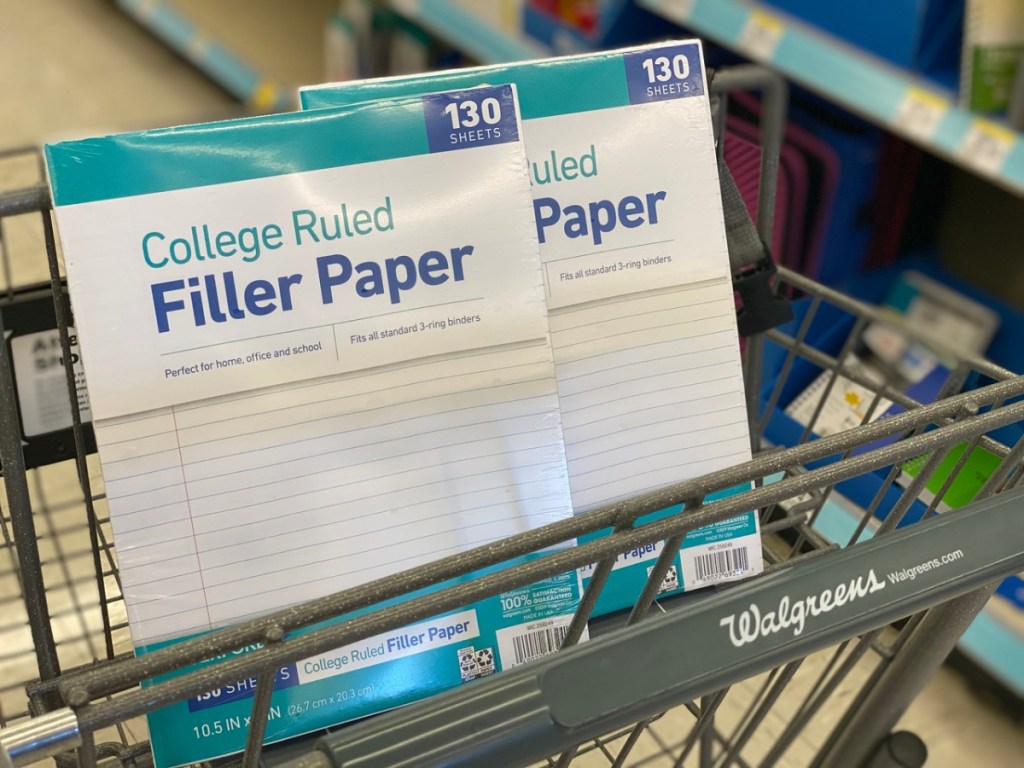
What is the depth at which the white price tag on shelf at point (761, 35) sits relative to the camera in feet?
5.01

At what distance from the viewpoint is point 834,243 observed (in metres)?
1.73

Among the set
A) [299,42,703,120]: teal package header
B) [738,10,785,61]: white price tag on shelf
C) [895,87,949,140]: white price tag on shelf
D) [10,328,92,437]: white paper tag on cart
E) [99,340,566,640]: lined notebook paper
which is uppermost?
[738,10,785,61]: white price tag on shelf

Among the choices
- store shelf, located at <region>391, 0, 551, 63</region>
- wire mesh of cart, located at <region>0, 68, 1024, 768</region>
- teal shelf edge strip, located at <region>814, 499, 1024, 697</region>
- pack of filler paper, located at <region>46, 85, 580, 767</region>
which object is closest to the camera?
wire mesh of cart, located at <region>0, 68, 1024, 768</region>

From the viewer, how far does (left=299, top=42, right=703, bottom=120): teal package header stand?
0.61 meters

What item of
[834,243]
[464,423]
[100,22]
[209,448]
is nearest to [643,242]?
[464,423]

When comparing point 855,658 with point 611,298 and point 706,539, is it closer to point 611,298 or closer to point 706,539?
point 706,539

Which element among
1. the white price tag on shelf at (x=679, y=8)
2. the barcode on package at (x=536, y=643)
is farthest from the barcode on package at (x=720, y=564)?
the white price tag on shelf at (x=679, y=8)

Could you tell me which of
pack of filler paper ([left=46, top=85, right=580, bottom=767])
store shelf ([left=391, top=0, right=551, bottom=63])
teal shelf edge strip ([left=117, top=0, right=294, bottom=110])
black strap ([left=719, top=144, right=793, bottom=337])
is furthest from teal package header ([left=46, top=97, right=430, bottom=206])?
teal shelf edge strip ([left=117, top=0, right=294, bottom=110])

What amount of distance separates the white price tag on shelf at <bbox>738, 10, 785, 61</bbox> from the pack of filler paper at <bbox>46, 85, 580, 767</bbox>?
1071 millimetres

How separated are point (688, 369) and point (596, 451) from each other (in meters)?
0.08

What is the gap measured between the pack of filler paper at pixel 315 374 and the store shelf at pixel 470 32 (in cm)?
150

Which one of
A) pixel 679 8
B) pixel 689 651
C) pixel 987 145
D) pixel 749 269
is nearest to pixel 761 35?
pixel 679 8

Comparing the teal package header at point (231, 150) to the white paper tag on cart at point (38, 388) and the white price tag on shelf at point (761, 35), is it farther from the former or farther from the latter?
the white price tag on shelf at point (761, 35)

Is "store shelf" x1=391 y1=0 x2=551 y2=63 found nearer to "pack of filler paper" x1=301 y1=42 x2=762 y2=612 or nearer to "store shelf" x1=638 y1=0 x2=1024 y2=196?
"store shelf" x1=638 y1=0 x2=1024 y2=196
